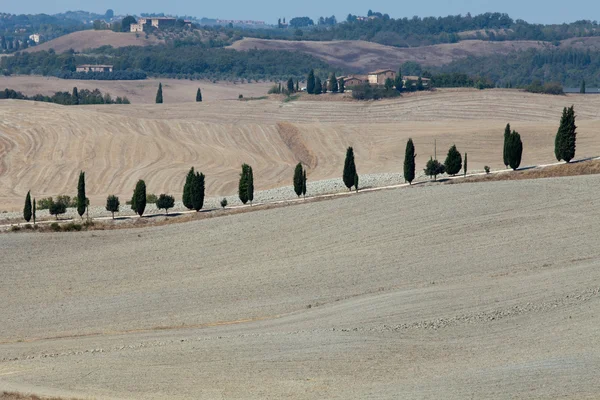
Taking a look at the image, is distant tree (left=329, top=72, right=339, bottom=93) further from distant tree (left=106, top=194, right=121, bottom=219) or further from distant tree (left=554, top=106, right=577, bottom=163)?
distant tree (left=106, top=194, right=121, bottom=219)

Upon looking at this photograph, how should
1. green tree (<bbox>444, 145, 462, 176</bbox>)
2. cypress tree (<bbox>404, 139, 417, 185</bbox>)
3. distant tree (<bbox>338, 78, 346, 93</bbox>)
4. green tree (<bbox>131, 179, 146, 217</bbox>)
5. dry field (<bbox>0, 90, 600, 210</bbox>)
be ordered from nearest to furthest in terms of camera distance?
green tree (<bbox>131, 179, 146, 217</bbox>)
cypress tree (<bbox>404, 139, 417, 185</bbox>)
green tree (<bbox>444, 145, 462, 176</bbox>)
dry field (<bbox>0, 90, 600, 210</bbox>)
distant tree (<bbox>338, 78, 346, 93</bbox>)

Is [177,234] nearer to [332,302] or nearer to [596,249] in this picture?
[332,302]

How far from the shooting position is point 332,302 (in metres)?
40.5

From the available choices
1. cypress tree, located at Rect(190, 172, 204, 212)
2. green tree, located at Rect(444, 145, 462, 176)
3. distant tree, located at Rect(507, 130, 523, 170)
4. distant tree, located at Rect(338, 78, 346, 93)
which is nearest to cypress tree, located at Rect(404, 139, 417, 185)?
green tree, located at Rect(444, 145, 462, 176)

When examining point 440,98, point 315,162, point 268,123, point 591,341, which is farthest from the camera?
point 440,98

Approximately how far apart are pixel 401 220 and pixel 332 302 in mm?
12132

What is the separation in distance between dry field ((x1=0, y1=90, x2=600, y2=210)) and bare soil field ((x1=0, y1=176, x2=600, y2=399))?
75.4 ft

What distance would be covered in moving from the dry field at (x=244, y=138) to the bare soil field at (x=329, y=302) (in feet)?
75.4

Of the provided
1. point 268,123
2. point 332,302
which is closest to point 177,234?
point 332,302

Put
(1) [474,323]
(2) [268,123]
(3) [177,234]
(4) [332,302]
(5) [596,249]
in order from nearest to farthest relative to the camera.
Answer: (1) [474,323] → (4) [332,302] → (5) [596,249] → (3) [177,234] → (2) [268,123]

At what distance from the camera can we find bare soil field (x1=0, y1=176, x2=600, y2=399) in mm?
30031

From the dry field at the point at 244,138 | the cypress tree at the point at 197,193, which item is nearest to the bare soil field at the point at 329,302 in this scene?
the cypress tree at the point at 197,193

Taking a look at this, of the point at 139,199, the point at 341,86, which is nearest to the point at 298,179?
the point at 139,199

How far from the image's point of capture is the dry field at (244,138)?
84288 mm
